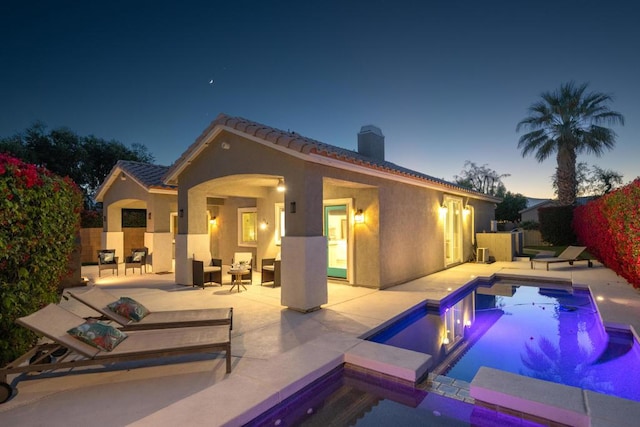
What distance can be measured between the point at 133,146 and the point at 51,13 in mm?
16314

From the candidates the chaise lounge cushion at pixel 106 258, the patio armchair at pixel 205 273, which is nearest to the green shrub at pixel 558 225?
the patio armchair at pixel 205 273

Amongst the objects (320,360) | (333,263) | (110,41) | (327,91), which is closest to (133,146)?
(110,41)

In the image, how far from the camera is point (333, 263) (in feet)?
39.5

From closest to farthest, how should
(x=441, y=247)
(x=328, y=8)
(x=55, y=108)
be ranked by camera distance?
(x=328, y=8)
(x=441, y=247)
(x=55, y=108)

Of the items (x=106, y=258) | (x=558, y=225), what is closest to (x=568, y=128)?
(x=558, y=225)

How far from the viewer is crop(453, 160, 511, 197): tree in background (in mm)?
52625

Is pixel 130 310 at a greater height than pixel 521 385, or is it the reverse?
pixel 130 310

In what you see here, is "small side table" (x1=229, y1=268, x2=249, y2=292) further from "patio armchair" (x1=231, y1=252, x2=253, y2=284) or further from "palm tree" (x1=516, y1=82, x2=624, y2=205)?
"palm tree" (x1=516, y1=82, x2=624, y2=205)

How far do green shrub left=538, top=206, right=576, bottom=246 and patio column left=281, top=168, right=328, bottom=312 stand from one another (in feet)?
76.2

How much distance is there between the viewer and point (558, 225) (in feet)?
78.0

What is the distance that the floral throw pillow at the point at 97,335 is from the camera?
4.37 m

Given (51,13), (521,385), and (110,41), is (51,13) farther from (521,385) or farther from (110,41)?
(521,385)

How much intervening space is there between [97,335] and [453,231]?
15741mm

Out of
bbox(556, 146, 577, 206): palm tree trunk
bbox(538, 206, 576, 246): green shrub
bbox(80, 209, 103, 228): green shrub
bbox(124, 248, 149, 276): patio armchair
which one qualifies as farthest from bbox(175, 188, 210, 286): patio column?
bbox(556, 146, 577, 206): palm tree trunk
